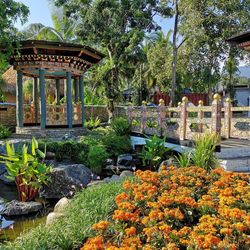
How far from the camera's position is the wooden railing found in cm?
850

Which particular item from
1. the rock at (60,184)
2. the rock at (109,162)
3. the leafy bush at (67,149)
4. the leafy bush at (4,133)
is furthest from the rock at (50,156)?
the leafy bush at (4,133)

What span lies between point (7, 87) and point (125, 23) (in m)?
10.3

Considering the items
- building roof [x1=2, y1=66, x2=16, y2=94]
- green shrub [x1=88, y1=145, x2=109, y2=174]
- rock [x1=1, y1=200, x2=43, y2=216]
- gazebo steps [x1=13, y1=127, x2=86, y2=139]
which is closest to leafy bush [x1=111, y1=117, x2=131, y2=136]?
gazebo steps [x1=13, y1=127, x2=86, y2=139]

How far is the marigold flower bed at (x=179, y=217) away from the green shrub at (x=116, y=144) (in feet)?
20.3

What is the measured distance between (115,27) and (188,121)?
32.5ft

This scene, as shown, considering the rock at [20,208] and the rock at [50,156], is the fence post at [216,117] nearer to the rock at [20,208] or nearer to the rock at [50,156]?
the rock at [20,208]

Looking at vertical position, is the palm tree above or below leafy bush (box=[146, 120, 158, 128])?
above

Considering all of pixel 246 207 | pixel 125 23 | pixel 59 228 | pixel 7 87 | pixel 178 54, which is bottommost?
pixel 59 228

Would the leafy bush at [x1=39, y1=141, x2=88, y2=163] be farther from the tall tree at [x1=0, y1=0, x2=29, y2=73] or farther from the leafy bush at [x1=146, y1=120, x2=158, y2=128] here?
the tall tree at [x1=0, y1=0, x2=29, y2=73]

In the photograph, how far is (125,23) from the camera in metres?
18.5

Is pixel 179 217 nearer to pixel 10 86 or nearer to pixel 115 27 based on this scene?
pixel 115 27

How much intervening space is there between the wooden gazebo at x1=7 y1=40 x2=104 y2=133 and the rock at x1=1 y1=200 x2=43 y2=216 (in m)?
7.18

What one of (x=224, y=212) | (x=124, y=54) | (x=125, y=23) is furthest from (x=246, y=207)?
(x=125, y=23)

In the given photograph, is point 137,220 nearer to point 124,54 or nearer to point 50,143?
point 50,143
